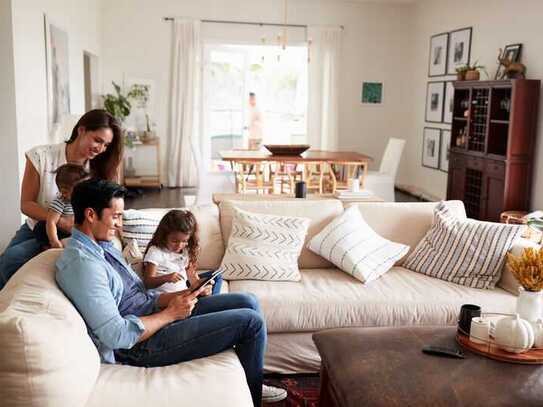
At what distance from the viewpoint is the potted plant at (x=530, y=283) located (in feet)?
7.27

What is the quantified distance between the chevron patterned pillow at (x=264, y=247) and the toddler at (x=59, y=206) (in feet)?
2.92

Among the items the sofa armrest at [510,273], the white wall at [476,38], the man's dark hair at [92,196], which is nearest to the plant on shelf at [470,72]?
the white wall at [476,38]

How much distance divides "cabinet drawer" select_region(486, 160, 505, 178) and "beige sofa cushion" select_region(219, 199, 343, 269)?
296 centimetres

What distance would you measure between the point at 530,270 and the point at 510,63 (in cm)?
421

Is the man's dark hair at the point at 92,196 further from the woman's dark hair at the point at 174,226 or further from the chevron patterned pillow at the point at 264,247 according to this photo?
the chevron patterned pillow at the point at 264,247

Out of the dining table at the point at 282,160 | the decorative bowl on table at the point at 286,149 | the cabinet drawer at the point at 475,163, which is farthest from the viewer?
the decorative bowl on table at the point at 286,149

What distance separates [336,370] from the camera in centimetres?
204

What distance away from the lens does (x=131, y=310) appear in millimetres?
2141

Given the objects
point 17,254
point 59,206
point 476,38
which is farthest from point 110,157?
point 476,38

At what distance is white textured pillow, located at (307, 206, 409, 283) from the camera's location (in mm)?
3075

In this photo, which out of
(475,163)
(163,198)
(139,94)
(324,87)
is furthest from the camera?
(324,87)

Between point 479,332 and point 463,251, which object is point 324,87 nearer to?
point 463,251

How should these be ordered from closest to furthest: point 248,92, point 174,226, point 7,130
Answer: point 174,226 → point 7,130 → point 248,92

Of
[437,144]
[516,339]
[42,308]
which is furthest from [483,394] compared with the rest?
[437,144]
